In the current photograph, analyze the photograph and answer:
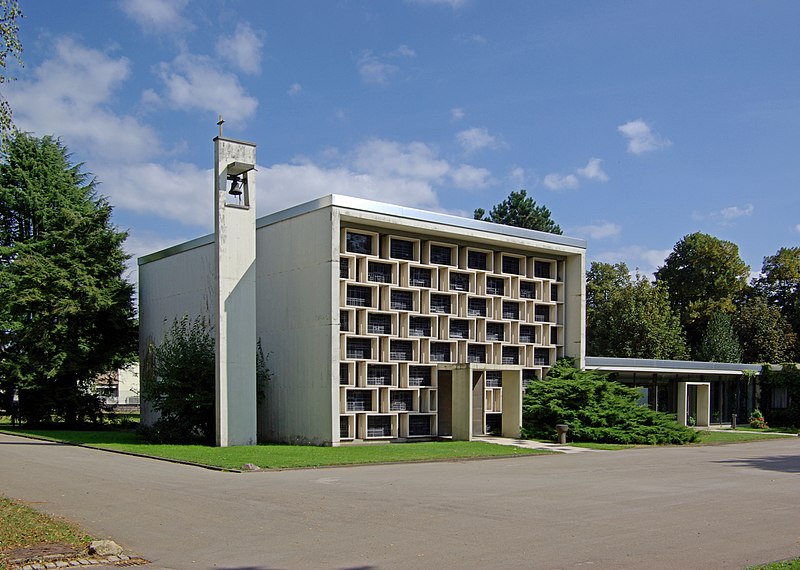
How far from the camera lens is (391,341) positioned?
2975 cm

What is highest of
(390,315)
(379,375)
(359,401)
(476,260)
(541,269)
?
(476,260)

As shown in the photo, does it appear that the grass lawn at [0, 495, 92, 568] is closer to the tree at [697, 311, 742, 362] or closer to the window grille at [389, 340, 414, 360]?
the window grille at [389, 340, 414, 360]

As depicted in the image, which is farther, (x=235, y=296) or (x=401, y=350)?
(x=401, y=350)

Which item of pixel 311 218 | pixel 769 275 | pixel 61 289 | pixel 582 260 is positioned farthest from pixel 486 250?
pixel 769 275

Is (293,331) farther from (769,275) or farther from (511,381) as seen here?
(769,275)

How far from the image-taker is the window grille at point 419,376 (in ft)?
99.0

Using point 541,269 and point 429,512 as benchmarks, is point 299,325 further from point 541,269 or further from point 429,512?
point 429,512

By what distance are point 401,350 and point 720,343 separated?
35.7 meters

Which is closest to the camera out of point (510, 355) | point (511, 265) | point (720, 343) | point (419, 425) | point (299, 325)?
point (299, 325)

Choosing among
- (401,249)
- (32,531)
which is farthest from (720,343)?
(32,531)

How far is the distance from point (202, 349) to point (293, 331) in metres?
3.24

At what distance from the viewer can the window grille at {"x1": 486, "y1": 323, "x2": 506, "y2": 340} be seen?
33094mm

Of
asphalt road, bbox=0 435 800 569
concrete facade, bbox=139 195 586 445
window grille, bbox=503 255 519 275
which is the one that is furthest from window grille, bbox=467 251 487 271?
asphalt road, bbox=0 435 800 569

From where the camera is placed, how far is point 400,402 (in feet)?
97.7
